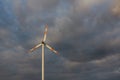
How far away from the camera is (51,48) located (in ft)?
532

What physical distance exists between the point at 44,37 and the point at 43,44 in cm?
648

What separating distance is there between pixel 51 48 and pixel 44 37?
9.17 m

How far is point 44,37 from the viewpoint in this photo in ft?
549

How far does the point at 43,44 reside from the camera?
565 ft

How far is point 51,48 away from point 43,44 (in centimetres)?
1144
